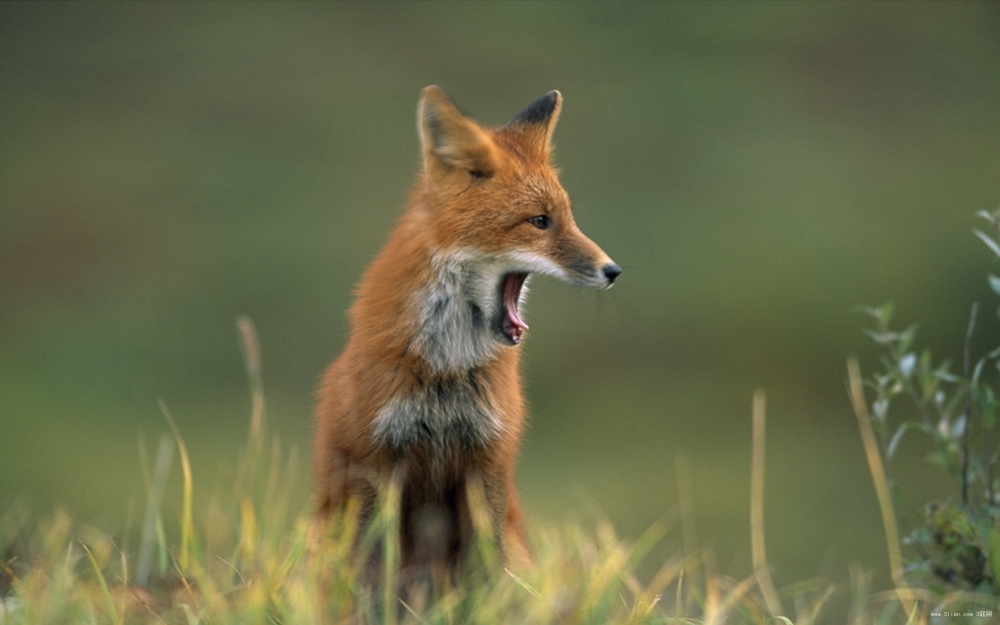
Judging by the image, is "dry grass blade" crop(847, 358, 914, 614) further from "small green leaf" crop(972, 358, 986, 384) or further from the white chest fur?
the white chest fur

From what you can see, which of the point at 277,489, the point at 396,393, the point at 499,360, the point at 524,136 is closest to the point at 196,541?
the point at 277,489

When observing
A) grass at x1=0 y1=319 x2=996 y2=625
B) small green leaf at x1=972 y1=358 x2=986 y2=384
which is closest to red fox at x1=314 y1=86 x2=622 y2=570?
grass at x1=0 y1=319 x2=996 y2=625

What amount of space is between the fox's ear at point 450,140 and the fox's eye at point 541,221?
217 millimetres

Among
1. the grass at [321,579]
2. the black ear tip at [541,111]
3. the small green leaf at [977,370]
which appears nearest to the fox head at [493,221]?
the black ear tip at [541,111]

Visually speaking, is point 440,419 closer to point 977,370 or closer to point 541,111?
point 541,111

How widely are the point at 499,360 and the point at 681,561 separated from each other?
2.82 feet

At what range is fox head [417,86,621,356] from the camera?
12.0 ft

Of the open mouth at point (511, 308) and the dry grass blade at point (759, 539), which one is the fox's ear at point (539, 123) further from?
the dry grass blade at point (759, 539)

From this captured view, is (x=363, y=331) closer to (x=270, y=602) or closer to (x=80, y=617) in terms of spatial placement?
(x=270, y=602)

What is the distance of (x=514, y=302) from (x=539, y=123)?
2.31 ft

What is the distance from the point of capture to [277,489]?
372 cm

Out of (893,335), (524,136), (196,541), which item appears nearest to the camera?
(196,541)

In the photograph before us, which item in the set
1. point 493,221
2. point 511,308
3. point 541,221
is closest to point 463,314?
point 511,308

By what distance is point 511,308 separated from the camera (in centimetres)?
374
